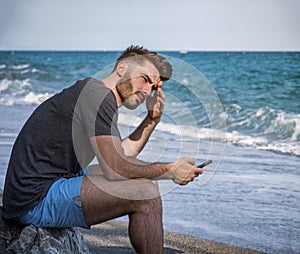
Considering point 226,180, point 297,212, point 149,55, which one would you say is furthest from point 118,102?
point 226,180

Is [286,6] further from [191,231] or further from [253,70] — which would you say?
[191,231]

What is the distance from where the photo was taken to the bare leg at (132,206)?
10.3 ft

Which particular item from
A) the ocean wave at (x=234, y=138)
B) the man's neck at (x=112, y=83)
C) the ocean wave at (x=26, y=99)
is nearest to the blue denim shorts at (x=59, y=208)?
Result: the man's neck at (x=112, y=83)

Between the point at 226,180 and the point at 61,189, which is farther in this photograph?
the point at 226,180

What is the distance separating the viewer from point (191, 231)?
4887mm

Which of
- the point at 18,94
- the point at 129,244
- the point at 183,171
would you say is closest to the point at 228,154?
the point at 129,244

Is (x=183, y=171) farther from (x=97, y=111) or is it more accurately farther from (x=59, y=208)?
(x=59, y=208)

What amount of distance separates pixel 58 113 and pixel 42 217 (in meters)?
0.54

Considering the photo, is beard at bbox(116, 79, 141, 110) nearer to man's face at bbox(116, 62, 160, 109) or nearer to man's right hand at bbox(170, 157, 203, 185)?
man's face at bbox(116, 62, 160, 109)

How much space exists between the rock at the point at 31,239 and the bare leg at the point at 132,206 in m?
0.24

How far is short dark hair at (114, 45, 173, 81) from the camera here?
3.48 metres

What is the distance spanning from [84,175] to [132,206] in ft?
1.17

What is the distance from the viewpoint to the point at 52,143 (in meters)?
3.27

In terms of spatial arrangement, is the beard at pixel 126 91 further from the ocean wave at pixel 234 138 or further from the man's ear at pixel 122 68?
the ocean wave at pixel 234 138
